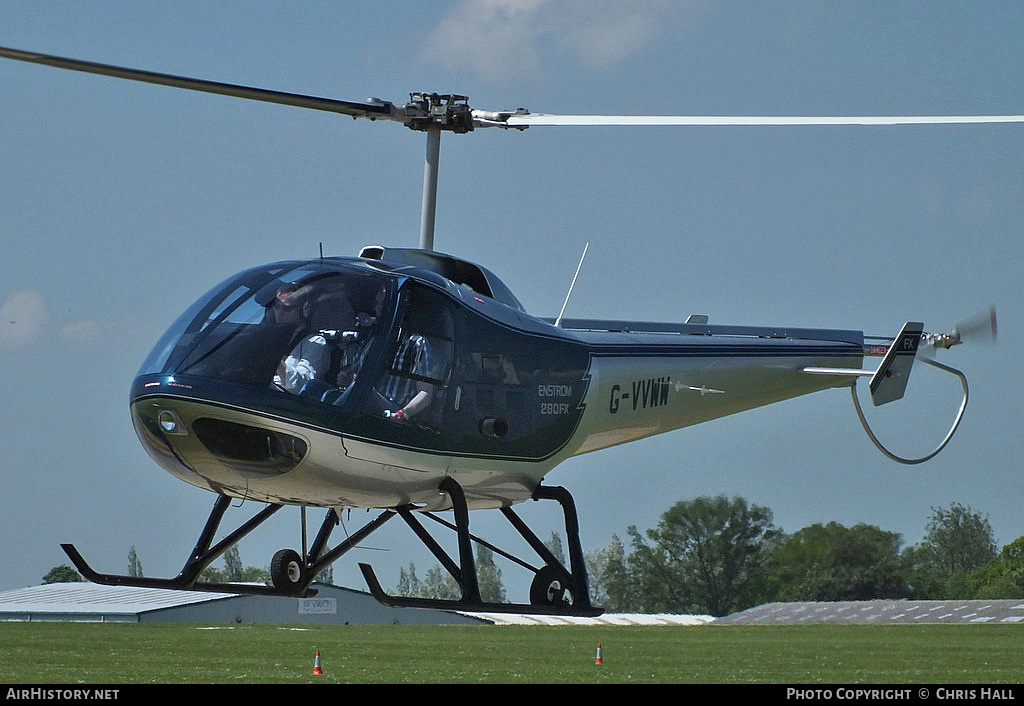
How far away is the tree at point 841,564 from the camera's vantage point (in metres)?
83.2

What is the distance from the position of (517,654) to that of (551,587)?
133ft

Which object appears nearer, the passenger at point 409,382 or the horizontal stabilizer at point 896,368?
the passenger at point 409,382

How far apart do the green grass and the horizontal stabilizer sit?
22910 millimetres

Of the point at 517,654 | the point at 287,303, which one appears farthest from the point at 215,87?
the point at 517,654

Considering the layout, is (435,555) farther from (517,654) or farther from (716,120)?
(517,654)

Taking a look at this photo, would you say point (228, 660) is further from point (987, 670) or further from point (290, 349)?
point (290, 349)

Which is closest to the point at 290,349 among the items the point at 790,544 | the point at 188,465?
the point at 188,465

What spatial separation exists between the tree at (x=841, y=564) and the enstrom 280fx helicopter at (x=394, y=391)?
71.1 metres

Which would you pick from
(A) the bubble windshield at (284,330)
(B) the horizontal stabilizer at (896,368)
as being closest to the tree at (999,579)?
(B) the horizontal stabilizer at (896,368)

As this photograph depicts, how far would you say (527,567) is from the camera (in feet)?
41.7

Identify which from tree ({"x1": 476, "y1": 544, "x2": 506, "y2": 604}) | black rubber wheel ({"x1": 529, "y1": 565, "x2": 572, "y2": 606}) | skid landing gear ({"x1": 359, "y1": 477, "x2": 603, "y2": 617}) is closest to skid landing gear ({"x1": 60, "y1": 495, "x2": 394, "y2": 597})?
skid landing gear ({"x1": 359, "y1": 477, "x2": 603, "y2": 617})

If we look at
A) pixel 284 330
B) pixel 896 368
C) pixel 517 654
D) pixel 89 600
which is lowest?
pixel 517 654

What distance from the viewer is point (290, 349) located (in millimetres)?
10945

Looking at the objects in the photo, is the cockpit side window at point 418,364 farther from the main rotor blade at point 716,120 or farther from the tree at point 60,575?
the tree at point 60,575
